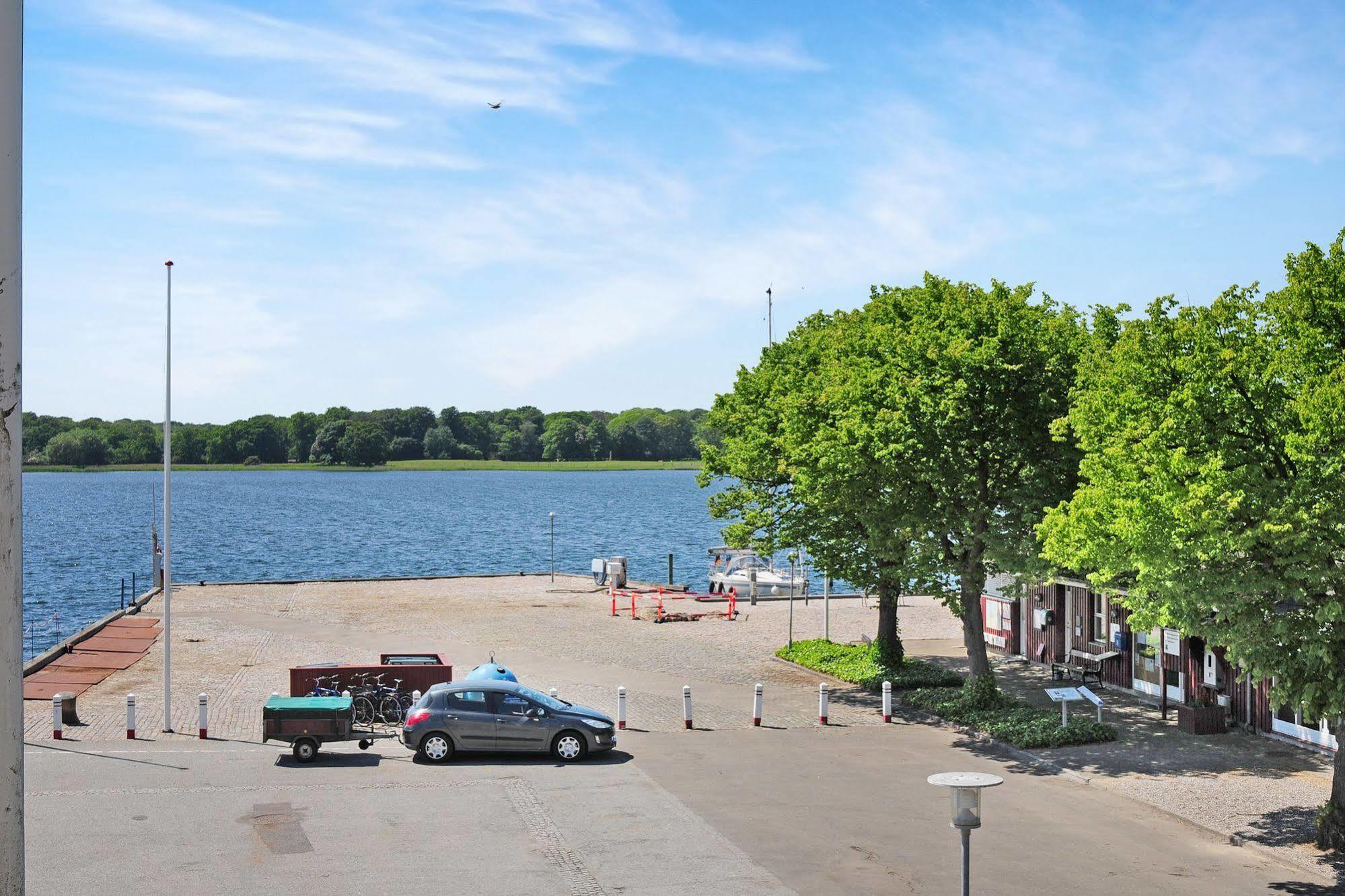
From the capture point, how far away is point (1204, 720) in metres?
24.3

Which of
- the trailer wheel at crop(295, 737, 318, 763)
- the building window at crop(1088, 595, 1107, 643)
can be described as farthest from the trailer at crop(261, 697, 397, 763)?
the building window at crop(1088, 595, 1107, 643)

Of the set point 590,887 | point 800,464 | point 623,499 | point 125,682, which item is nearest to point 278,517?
point 623,499

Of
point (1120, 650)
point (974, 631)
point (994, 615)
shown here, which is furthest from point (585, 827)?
point (994, 615)

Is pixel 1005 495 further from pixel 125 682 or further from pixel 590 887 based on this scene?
pixel 125 682

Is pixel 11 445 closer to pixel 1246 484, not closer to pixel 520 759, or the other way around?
pixel 1246 484

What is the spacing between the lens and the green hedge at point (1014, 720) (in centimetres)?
2381

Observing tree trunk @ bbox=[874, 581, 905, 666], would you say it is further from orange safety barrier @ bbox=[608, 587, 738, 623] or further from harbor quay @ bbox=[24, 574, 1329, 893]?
orange safety barrier @ bbox=[608, 587, 738, 623]

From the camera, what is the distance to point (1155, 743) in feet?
77.7

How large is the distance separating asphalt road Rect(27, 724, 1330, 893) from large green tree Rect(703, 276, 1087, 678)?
4.87 m

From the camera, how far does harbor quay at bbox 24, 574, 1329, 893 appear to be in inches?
609

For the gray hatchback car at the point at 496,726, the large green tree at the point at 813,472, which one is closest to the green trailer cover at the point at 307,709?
the gray hatchback car at the point at 496,726

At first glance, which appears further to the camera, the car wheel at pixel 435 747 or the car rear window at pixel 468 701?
the car rear window at pixel 468 701

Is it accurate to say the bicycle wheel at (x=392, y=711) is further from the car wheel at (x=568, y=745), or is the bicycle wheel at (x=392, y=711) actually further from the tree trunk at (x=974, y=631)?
the tree trunk at (x=974, y=631)

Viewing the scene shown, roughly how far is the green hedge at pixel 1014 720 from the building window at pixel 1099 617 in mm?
4262
